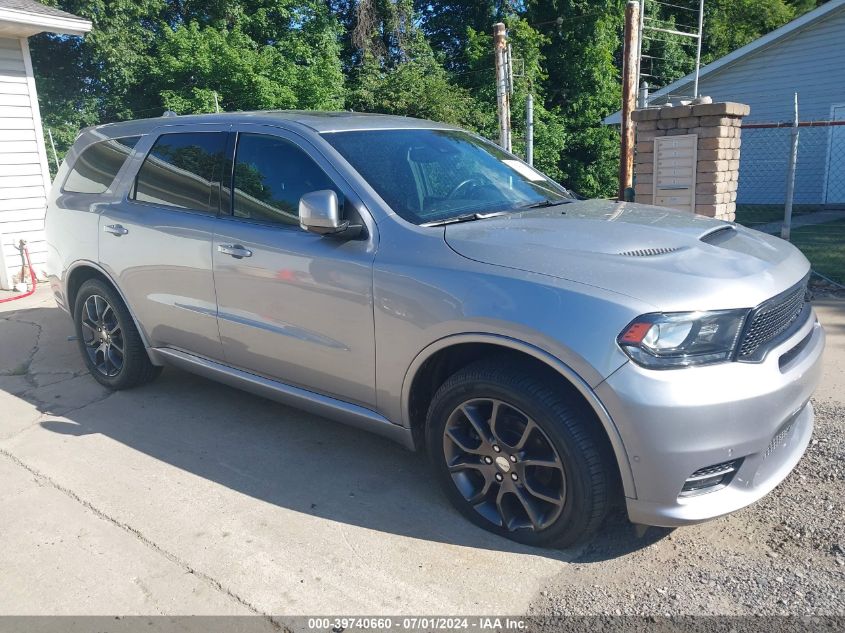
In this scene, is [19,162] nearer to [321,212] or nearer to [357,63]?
[321,212]

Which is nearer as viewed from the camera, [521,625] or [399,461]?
[521,625]

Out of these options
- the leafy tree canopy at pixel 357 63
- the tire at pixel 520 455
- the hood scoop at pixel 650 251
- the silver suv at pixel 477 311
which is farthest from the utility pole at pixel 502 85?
the tire at pixel 520 455

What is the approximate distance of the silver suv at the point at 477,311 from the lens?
8.64 ft

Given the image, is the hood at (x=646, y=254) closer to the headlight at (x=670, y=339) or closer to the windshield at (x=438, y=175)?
the headlight at (x=670, y=339)

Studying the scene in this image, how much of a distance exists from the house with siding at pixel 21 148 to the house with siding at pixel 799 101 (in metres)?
12.4

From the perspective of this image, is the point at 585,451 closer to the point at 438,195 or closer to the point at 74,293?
the point at 438,195

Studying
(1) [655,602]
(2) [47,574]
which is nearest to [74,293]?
(2) [47,574]

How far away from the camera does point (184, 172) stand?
441cm

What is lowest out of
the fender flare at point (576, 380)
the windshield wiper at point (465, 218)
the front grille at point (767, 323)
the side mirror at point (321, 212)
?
the fender flare at point (576, 380)

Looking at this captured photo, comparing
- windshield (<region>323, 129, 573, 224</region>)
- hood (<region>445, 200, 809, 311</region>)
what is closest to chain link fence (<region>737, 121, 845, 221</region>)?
windshield (<region>323, 129, 573, 224</region>)

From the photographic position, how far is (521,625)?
2.60 meters

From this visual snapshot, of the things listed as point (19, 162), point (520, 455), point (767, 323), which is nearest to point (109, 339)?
point (520, 455)

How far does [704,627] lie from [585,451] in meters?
0.72

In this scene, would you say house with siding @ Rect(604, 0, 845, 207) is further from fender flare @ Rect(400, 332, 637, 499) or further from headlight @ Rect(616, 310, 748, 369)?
fender flare @ Rect(400, 332, 637, 499)
